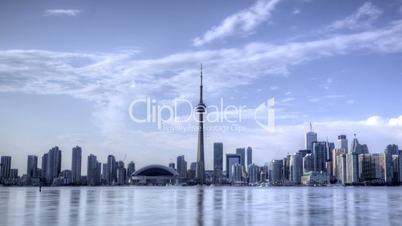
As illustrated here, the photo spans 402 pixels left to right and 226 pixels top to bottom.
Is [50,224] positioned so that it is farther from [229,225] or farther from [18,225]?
[229,225]

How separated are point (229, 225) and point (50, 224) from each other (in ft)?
53.9

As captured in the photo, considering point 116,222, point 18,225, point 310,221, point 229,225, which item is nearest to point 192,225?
point 229,225

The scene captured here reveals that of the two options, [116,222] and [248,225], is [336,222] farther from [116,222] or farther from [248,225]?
[116,222]

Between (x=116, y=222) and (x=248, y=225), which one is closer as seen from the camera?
(x=248, y=225)

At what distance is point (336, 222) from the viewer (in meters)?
47.1

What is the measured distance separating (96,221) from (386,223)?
1107 inches

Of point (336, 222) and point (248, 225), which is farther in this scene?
point (336, 222)

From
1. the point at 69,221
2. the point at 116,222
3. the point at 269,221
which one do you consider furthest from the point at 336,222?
the point at 69,221

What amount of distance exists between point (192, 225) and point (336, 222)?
47.1 ft

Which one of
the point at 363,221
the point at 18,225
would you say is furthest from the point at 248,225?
the point at 18,225

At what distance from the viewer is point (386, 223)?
4612cm

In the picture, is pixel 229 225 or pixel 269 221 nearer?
pixel 229 225

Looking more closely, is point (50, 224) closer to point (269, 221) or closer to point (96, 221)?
point (96, 221)

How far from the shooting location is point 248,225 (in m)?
43.9
